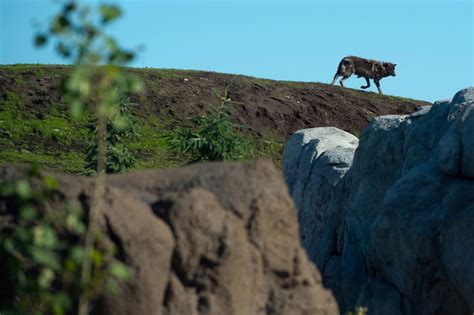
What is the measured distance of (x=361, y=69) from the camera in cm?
4428

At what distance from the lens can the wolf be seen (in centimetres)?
4419

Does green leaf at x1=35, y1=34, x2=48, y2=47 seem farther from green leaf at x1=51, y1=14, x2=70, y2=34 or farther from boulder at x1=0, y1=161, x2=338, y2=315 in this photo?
boulder at x1=0, y1=161, x2=338, y2=315

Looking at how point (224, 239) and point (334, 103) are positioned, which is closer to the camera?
point (224, 239)

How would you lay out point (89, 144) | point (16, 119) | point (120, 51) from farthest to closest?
point (16, 119)
point (89, 144)
point (120, 51)

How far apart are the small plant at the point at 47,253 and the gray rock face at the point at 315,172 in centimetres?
1223

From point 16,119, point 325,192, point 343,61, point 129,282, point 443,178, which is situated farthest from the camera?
point 343,61

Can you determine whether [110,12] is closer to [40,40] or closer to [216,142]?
[40,40]

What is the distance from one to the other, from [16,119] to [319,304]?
88.6ft

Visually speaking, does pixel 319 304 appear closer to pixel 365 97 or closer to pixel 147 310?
pixel 147 310

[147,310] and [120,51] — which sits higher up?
[120,51]

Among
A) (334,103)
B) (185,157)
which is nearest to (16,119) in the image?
(185,157)

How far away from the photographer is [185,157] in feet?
Result: 100

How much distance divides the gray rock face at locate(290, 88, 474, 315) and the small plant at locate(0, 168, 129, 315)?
6.48 m

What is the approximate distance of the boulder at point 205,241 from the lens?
18.9 feet
